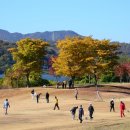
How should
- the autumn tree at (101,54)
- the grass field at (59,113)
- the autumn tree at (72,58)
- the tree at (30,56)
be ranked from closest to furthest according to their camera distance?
the grass field at (59,113) < the autumn tree at (72,58) < the autumn tree at (101,54) < the tree at (30,56)

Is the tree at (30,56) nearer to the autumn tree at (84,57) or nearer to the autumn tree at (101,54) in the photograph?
the autumn tree at (84,57)

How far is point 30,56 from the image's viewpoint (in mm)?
83562

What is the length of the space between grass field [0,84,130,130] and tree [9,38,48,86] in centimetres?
994

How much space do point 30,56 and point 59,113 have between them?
34167mm

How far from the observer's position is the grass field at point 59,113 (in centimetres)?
4019

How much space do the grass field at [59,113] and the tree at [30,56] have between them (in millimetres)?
9942

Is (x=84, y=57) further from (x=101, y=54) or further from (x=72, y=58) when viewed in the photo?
(x=101, y=54)

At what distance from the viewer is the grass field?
4019 cm

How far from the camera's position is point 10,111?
174 ft

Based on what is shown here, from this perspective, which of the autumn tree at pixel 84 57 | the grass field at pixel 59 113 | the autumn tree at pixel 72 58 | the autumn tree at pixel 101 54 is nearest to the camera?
the grass field at pixel 59 113

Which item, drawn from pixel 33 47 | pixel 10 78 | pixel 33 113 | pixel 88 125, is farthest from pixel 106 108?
pixel 10 78

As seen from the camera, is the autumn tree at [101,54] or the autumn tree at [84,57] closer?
the autumn tree at [84,57]

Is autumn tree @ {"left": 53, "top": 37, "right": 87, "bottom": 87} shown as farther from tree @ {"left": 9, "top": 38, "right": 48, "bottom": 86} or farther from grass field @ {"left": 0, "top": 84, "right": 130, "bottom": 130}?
grass field @ {"left": 0, "top": 84, "right": 130, "bottom": 130}

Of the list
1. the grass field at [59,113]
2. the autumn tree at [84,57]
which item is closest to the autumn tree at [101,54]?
the autumn tree at [84,57]
